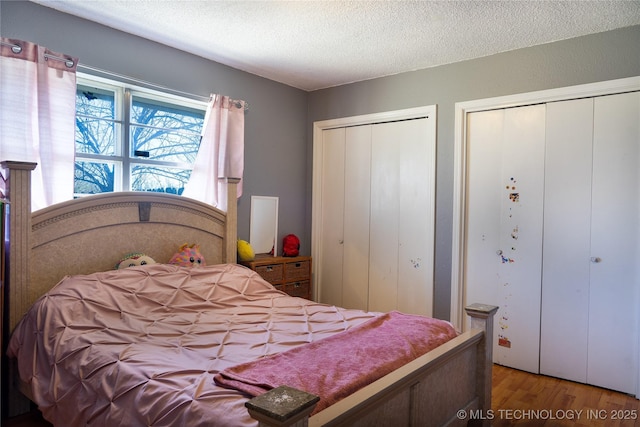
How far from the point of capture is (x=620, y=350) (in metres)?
2.93

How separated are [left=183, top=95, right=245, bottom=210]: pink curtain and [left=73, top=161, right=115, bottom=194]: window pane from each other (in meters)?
0.59

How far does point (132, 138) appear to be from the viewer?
3270 mm

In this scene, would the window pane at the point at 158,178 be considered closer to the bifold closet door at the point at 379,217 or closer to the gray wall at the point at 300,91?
the gray wall at the point at 300,91

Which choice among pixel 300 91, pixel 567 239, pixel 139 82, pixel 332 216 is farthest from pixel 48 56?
pixel 567 239

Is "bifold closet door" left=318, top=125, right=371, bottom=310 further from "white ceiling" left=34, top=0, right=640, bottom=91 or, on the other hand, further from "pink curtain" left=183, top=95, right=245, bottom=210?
"pink curtain" left=183, top=95, right=245, bottom=210

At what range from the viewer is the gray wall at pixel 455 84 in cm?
299

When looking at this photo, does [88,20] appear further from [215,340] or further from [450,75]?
[450,75]

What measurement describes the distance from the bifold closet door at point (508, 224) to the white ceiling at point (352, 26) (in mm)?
640

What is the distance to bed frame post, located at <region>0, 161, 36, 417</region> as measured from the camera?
238 centimetres

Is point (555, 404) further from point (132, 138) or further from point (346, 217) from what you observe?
point (132, 138)

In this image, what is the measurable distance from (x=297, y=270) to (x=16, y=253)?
2256 mm

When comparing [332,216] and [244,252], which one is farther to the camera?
[332,216]

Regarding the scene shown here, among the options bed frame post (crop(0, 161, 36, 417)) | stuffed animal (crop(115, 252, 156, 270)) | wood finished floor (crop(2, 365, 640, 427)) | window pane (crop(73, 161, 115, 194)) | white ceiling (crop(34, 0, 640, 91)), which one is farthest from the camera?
window pane (crop(73, 161, 115, 194))

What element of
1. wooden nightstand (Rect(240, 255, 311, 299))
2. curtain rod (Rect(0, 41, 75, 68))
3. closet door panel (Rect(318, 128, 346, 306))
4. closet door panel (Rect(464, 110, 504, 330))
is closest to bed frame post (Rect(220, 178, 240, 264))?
wooden nightstand (Rect(240, 255, 311, 299))
